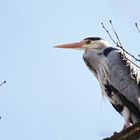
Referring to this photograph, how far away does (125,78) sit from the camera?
5988 mm

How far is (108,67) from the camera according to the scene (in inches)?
243

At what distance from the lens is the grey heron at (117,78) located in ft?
18.5

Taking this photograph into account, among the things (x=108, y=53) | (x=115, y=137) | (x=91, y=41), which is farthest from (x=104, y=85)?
(x=115, y=137)

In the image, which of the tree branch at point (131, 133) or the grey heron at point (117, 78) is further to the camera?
the grey heron at point (117, 78)

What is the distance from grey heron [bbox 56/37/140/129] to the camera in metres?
5.65

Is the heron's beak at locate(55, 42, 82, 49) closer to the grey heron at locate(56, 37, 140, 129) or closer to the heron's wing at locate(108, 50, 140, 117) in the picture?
the grey heron at locate(56, 37, 140, 129)

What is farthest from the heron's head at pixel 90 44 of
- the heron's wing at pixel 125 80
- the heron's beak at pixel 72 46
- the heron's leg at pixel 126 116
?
the heron's leg at pixel 126 116

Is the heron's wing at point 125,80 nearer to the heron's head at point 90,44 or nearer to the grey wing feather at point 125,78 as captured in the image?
the grey wing feather at point 125,78

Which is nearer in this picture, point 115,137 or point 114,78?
point 115,137

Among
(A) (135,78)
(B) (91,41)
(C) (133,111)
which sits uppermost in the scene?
(B) (91,41)

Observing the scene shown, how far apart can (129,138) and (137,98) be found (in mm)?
2754

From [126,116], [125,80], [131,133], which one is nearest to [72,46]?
[125,80]

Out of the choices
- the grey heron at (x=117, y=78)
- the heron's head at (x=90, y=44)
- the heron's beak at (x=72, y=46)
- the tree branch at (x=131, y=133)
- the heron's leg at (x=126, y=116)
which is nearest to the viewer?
the tree branch at (x=131, y=133)

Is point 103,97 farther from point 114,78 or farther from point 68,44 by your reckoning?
point 68,44
